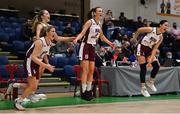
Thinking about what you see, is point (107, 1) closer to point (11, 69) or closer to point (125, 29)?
point (125, 29)

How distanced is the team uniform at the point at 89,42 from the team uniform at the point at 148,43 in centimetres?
170

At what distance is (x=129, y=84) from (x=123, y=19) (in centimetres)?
855

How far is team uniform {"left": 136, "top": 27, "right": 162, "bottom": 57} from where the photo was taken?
9484 mm

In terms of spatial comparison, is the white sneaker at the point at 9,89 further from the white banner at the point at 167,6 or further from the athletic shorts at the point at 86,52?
the white banner at the point at 167,6

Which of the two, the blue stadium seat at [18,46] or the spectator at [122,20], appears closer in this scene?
the blue stadium seat at [18,46]

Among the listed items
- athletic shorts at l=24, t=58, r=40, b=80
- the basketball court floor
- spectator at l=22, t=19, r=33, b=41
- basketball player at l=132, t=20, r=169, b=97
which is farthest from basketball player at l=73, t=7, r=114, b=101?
spectator at l=22, t=19, r=33, b=41

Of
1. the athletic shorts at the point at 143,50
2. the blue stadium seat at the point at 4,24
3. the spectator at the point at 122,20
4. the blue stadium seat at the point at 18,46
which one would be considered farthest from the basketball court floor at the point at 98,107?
the spectator at the point at 122,20

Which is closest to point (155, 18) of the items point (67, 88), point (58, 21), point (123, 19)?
point (123, 19)

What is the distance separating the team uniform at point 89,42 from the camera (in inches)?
323

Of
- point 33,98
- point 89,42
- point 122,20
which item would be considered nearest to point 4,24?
point 122,20

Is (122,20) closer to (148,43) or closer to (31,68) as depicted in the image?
(148,43)

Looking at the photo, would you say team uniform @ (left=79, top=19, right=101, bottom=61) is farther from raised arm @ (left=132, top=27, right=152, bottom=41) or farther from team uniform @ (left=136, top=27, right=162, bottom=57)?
team uniform @ (left=136, top=27, right=162, bottom=57)

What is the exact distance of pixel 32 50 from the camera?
7.39 metres

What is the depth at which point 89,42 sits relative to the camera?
827 cm
